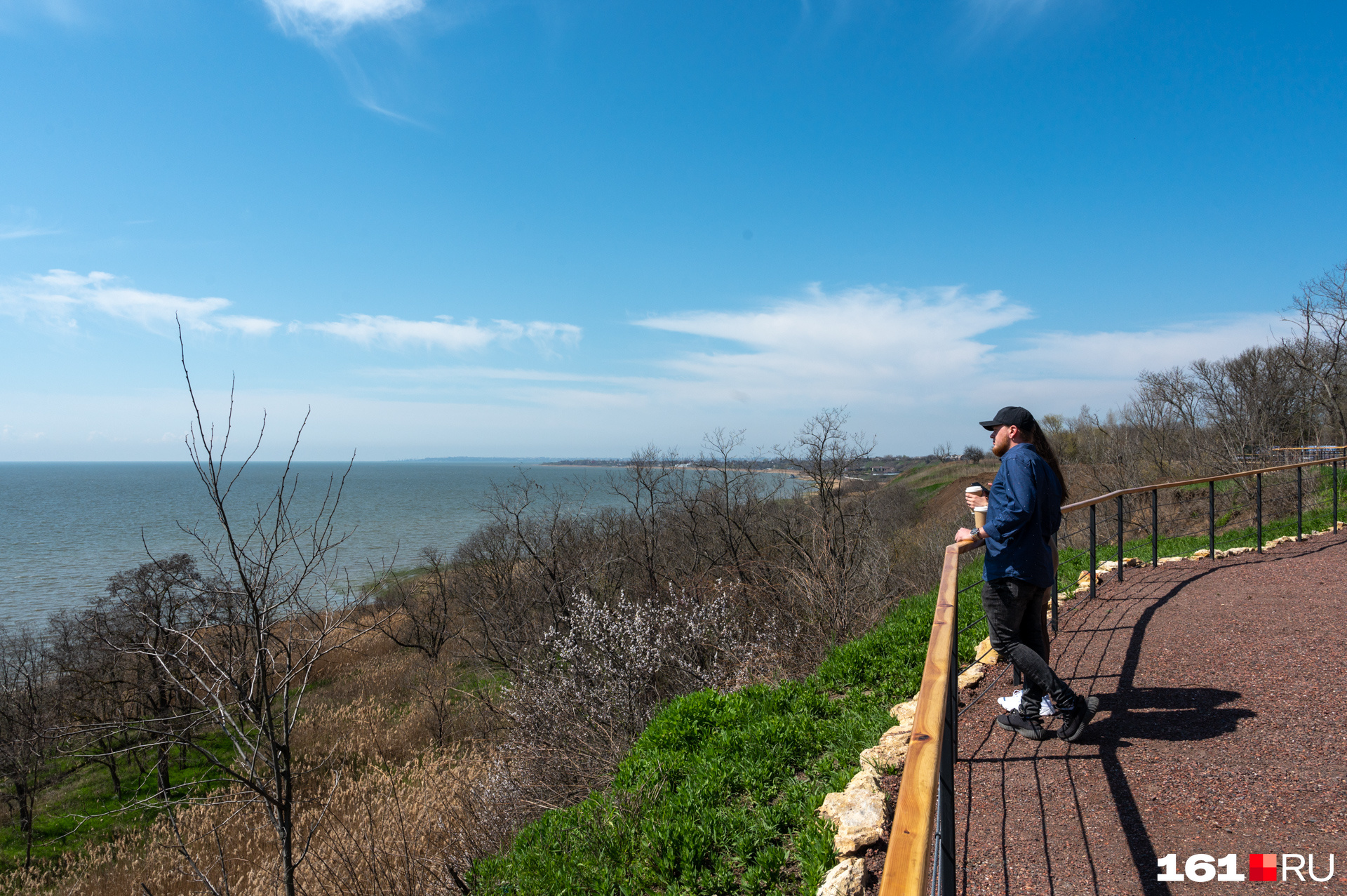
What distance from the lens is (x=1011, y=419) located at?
157 inches

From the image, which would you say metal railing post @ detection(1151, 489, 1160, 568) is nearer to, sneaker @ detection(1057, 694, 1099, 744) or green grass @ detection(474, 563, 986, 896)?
green grass @ detection(474, 563, 986, 896)

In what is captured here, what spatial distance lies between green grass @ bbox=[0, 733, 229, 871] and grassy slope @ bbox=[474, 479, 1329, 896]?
1171 centimetres

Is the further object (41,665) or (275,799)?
(41,665)

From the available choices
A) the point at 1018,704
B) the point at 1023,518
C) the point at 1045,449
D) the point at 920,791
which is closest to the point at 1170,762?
the point at 1018,704

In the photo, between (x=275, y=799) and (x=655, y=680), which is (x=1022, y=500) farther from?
(x=655, y=680)

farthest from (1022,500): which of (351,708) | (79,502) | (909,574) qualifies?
(79,502)

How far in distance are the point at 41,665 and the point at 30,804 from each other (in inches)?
198

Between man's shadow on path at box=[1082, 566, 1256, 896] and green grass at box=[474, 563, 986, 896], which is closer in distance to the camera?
man's shadow on path at box=[1082, 566, 1256, 896]

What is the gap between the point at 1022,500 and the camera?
12.2ft

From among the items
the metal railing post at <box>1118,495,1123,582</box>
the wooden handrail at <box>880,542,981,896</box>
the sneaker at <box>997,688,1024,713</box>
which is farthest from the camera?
the metal railing post at <box>1118,495,1123,582</box>

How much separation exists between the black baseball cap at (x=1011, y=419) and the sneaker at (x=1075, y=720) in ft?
5.48

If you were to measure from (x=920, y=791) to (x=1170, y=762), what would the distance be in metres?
3.17

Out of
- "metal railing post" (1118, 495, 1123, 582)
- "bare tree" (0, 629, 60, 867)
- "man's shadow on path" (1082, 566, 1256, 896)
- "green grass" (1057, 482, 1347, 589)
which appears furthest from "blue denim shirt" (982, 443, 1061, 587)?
"bare tree" (0, 629, 60, 867)

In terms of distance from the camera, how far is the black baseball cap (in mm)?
3973
